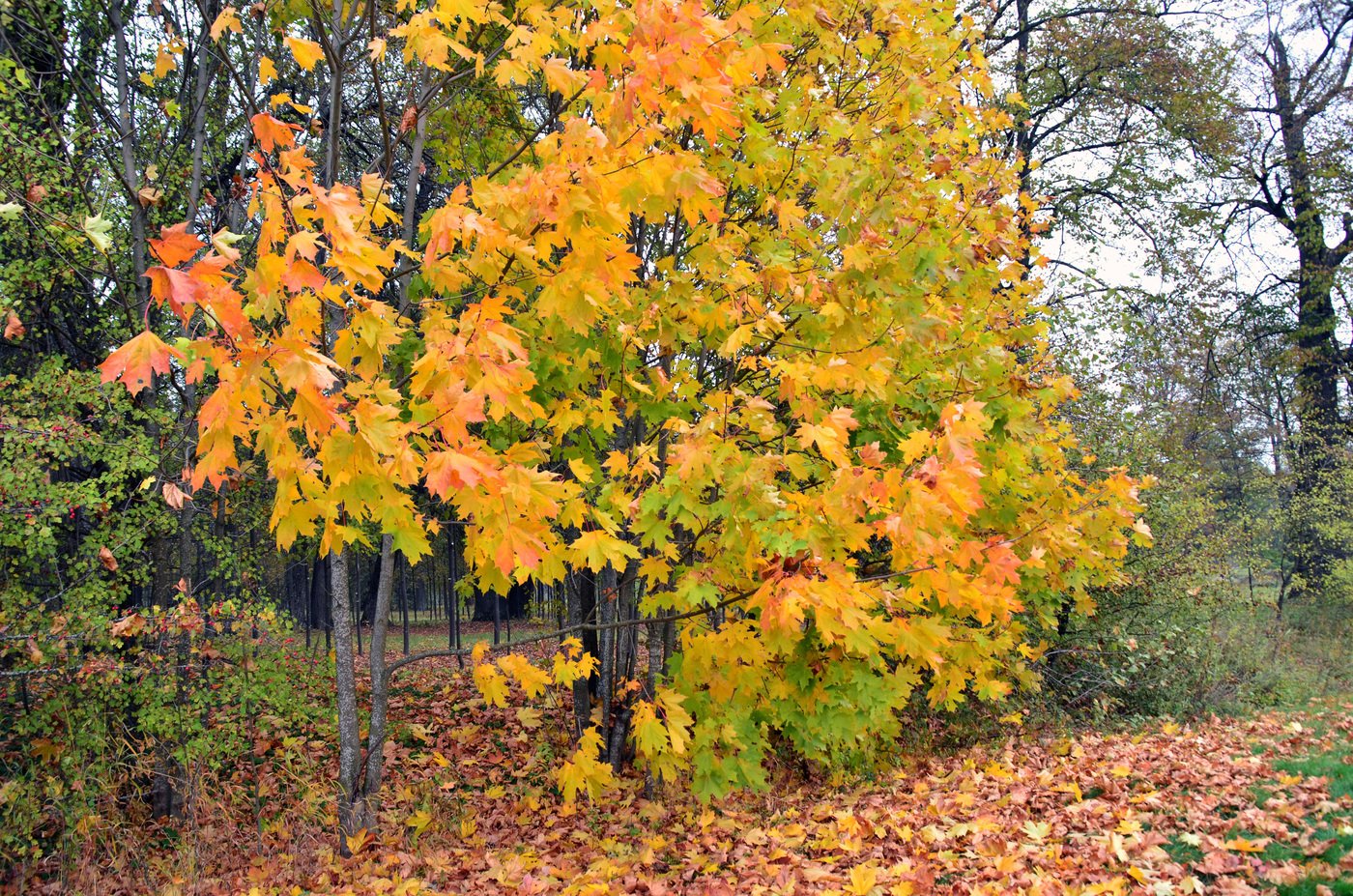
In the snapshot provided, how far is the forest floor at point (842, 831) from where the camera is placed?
157 inches

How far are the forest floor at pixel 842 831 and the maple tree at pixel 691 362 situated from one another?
1.85ft

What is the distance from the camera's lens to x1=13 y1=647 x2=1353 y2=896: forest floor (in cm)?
399

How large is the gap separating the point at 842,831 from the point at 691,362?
11.0 ft

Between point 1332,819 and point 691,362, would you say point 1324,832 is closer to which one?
point 1332,819

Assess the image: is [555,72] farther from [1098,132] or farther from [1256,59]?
[1256,59]

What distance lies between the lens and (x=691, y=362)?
20.2 feet

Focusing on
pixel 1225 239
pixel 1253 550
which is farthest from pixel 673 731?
pixel 1225 239

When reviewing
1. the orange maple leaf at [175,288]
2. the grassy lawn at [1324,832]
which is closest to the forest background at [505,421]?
the orange maple leaf at [175,288]


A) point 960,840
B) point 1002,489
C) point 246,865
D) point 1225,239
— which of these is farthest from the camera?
point 1225,239

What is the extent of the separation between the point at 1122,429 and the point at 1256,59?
1559 centimetres

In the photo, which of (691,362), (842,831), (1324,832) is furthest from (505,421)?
(1324,832)

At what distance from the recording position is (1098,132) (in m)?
15.9

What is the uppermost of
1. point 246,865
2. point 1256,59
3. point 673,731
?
point 1256,59

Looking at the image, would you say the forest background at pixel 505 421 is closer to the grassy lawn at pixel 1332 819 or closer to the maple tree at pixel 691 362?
the maple tree at pixel 691 362
